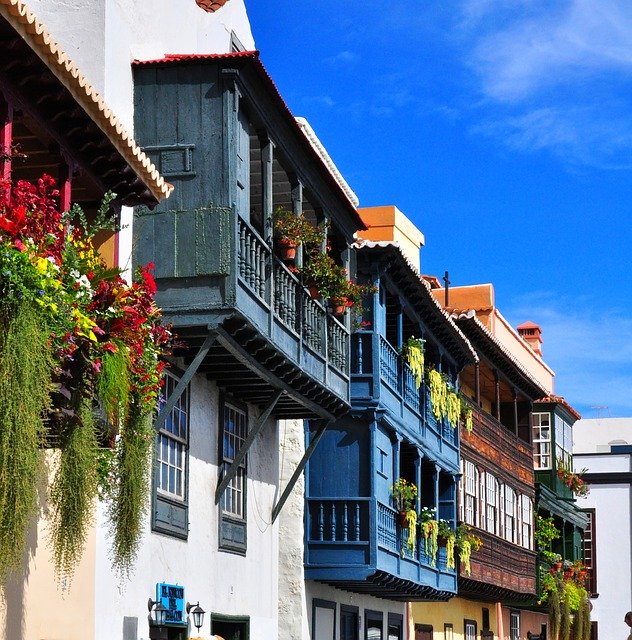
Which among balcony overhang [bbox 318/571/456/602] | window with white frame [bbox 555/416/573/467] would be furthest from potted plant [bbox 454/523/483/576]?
window with white frame [bbox 555/416/573/467]

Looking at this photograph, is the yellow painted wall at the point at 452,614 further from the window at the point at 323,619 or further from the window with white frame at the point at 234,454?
the window with white frame at the point at 234,454

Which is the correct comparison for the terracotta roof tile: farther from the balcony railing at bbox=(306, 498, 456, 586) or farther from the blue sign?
the balcony railing at bbox=(306, 498, 456, 586)

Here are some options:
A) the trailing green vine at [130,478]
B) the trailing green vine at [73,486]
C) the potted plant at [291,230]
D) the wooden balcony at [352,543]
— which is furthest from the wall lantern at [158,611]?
the wooden balcony at [352,543]

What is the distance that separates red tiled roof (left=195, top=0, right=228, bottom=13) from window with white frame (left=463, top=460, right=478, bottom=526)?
1412 centimetres

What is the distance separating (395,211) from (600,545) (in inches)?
911

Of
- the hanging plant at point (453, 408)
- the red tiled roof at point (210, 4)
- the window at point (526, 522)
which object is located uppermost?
the red tiled roof at point (210, 4)

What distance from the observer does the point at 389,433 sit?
2478 cm

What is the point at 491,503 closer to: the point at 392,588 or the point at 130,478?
the point at 392,588

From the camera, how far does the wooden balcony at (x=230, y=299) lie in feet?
55.0

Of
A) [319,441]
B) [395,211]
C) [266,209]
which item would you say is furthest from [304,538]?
[395,211]

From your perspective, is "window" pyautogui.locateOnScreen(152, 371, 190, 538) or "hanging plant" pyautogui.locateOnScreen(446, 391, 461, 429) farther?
"hanging plant" pyautogui.locateOnScreen(446, 391, 461, 429)

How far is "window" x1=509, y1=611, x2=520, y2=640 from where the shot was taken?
3869cm

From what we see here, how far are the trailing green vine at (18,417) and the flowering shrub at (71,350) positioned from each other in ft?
0.03

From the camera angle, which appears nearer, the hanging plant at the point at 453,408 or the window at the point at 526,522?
the hanging plant at the point at 453,408
